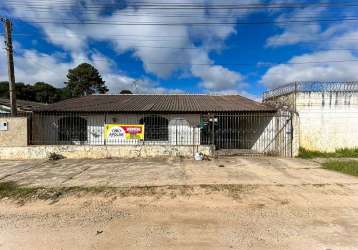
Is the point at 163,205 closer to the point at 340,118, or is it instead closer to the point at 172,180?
the point at 172,180

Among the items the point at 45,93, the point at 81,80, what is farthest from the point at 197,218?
Result: the point at 45,93

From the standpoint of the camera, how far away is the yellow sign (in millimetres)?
12984

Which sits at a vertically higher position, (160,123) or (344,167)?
(160,123)

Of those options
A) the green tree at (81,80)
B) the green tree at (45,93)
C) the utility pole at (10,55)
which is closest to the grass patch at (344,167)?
the utility pole at (10,55)

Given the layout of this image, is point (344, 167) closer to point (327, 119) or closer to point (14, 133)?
point (327, 119)

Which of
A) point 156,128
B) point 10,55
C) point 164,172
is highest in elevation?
point 10,55

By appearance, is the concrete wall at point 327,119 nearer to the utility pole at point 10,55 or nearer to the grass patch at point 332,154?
the grass patch at point 332,154

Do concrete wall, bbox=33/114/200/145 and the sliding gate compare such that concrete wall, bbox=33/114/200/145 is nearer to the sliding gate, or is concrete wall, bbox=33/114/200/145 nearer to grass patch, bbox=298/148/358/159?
the sliding gate

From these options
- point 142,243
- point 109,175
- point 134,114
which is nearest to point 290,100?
point 134,114

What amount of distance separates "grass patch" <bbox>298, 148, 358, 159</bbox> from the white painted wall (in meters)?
0.25

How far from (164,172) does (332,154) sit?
918 cm

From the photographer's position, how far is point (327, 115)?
45.6 feet

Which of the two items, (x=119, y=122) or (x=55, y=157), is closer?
(x=55, y=157)

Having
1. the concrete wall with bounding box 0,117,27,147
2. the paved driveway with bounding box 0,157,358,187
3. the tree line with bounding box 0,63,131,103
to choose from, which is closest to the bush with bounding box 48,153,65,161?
the paved driveway with bounding box 0,157,358,187
